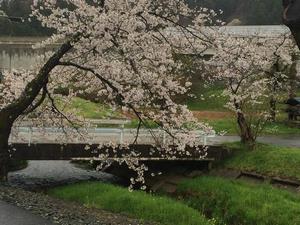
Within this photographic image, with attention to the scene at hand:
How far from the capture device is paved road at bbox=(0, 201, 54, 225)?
14.0 m

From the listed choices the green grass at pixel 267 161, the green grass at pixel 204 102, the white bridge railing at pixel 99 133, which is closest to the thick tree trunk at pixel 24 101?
the white bridge railing at pixel 99 133

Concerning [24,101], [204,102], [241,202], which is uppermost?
[204,102]

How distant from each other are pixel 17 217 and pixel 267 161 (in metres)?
11.6

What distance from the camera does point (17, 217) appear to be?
47.5 ft

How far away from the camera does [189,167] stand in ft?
79.3

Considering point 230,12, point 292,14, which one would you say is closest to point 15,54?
point 292,14

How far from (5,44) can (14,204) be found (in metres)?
42.6

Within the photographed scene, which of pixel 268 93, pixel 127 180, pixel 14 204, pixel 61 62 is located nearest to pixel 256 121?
pixel 268 93

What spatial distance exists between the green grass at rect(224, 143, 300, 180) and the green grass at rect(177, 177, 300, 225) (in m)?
1.55

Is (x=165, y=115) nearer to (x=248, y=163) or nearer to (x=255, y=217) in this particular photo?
(x=255, y=217)

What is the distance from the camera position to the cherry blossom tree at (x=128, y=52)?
1537 cm

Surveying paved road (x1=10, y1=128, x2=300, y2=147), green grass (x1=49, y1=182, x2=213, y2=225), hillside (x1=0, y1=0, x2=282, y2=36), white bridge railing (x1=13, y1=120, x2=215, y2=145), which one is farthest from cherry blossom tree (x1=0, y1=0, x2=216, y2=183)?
hillside (x1=0, y1=0, x2=282, y2=36)

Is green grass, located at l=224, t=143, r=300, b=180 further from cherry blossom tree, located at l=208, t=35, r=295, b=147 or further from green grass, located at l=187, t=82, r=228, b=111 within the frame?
green grass, located at l=187, t=82, r=228, b=111

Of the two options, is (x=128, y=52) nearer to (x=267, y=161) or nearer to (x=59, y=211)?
(x=59, y=211)
